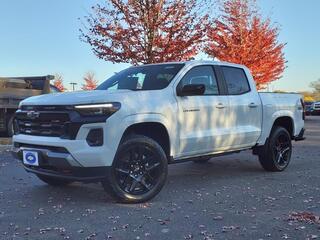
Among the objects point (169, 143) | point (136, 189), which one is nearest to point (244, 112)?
point (169, 143)

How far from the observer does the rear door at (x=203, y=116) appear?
6531 mm

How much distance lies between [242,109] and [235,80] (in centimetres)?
55

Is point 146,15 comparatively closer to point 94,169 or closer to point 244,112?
point 244,112

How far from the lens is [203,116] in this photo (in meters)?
6.80

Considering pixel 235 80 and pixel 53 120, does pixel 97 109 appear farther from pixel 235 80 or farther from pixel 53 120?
pixel 235 80

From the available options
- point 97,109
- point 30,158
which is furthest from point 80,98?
point 30,158

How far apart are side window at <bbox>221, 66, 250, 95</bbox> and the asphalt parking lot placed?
1471 mm

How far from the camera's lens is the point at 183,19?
1606cm

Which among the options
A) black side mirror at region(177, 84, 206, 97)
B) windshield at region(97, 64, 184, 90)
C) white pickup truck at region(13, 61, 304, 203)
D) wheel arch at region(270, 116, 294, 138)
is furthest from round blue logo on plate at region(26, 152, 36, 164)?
wheel arch at region(270, 116, 294, 138)

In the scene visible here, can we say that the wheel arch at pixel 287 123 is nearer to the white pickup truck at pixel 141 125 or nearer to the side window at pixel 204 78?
the white pickup truck at pixel 141 125

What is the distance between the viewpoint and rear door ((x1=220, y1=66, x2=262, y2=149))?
739 centimetres

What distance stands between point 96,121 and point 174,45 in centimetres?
1066

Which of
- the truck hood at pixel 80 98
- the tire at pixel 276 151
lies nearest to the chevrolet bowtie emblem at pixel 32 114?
the truck hood at pixel 80 98

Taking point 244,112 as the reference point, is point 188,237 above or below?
below
